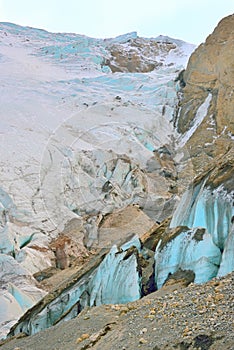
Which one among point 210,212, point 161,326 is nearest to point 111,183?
point 210,212

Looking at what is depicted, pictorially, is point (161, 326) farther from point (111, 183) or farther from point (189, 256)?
point (111, 183)

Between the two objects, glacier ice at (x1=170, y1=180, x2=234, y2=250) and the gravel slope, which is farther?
glacier ice at (x1=170, y1=180, x2=234, y2=250)

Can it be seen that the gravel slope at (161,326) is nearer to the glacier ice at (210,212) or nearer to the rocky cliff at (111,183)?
the rocky cliff at (111,183)

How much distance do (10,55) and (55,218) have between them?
1133 inches

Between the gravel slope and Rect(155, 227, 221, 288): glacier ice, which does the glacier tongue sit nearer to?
Rect(155, 227, 221, 288): glacier ice

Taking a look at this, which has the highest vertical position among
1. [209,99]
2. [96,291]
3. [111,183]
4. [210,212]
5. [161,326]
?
[209,99]

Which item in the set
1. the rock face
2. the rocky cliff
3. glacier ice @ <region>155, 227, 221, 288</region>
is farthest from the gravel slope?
the rock face

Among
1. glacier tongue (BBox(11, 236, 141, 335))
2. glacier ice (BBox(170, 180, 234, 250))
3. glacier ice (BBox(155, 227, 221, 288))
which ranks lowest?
glacier tongue (BBox(11, 236, 141, 335))

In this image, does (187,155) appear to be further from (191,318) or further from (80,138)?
(191,318)

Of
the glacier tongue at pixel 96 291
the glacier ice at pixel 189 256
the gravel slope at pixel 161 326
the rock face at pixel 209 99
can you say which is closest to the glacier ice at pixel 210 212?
the glacier ice at pixel 189 256

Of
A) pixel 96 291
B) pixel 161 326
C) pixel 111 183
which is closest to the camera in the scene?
pixel 161 326

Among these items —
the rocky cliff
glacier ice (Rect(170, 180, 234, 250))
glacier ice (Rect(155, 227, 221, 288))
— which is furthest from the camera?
the rocky cliff

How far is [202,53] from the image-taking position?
106ft

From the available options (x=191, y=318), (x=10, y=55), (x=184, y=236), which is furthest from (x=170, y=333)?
(x=10, y=55)
